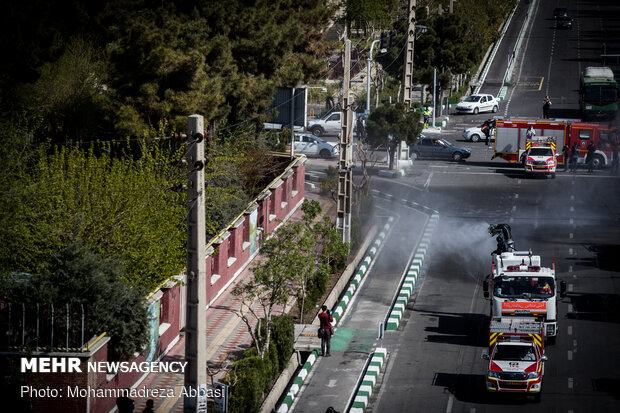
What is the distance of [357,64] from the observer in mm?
98938

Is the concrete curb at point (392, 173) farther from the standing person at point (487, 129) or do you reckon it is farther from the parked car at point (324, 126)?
the parked car at point (324, 126)

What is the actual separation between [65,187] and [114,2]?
16.5 m

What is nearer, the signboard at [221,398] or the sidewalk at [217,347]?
the signboard at [221,398]

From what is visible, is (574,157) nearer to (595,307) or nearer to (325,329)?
(595,307)

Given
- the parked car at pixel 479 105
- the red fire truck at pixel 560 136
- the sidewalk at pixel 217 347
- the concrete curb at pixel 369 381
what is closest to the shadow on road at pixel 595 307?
the concrete curb at pixel 369 381

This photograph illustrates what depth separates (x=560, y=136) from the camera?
200 ft

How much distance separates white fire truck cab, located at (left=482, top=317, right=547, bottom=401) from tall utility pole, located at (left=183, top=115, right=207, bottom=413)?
35.0 ft

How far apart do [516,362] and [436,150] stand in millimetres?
36245

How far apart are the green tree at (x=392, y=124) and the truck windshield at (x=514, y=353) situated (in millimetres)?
29052

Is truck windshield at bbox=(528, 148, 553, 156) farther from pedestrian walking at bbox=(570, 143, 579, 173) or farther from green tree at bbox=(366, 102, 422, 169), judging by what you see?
green tree at bbox=(366, 102, 422, 169)

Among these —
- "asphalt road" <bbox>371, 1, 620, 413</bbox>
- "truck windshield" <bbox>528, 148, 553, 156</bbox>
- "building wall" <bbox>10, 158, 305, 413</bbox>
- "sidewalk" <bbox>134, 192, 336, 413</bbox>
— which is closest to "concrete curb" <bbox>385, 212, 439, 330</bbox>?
"asphalt road" <bbox>371, 1, 620, 413</bbox>

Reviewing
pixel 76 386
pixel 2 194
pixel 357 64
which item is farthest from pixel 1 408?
pixel 357 64

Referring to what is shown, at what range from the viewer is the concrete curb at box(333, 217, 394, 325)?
36.2 m

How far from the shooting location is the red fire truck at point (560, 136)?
6069 cm
